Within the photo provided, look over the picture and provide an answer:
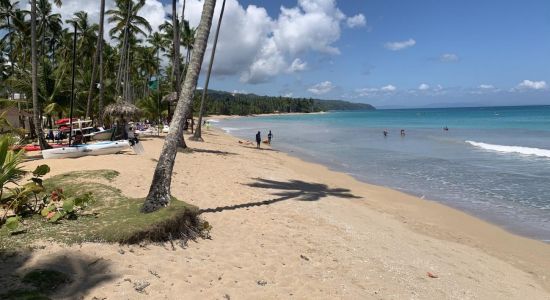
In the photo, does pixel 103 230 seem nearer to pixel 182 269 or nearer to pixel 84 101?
pixel 182 269

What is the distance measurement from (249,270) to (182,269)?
1071mm

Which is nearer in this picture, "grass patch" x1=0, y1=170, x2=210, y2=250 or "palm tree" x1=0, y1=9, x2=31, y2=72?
"grass patch" x1=0, y1=170, x2=210, y2=250

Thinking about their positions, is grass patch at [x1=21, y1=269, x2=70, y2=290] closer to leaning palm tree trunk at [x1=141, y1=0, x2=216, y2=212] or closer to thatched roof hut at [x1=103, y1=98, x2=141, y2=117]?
leaning palm tree trunk at [x1=141, y1=0, x2=216, y2=212]

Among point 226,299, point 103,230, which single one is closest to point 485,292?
point 226,299

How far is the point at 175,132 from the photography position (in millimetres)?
8047

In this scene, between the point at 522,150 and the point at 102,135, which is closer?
the point at 102,135

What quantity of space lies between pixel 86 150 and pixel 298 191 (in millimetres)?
7809

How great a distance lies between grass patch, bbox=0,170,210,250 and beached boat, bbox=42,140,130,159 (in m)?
7.12

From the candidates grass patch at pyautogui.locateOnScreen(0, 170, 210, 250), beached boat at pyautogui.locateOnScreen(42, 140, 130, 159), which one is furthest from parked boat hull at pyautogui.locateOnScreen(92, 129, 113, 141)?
grass patch at pyautogui.locateOnScreen(0, 170, 210, 250)

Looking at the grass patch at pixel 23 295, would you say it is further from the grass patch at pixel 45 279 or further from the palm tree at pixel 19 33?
the palm tree at pixel 19 33

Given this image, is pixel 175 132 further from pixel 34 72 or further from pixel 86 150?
pixel 34 72

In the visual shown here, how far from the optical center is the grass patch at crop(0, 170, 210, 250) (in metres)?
6.11

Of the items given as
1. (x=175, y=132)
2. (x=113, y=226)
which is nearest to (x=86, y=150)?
(x=175, y=132)

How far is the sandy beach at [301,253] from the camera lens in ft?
18.5
